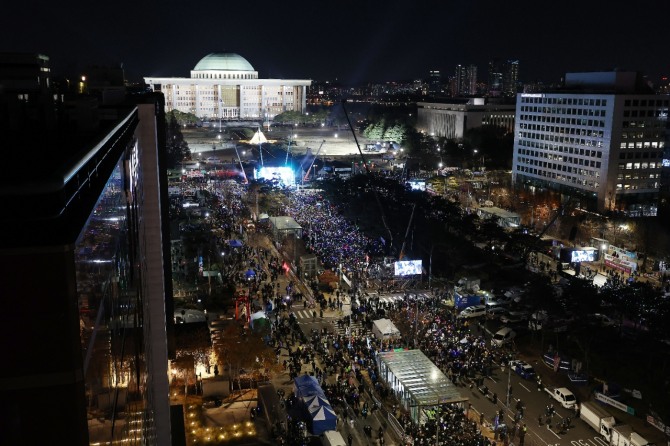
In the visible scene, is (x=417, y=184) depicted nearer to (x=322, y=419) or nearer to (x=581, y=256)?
(x=581, y=256)

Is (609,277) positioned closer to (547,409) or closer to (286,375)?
(547,409)

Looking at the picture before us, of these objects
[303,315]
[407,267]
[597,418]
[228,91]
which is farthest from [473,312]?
[228,91]

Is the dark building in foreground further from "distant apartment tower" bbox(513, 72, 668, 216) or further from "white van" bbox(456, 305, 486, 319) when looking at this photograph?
"distant apartment tower" bbox(513, 72, 668, 216)

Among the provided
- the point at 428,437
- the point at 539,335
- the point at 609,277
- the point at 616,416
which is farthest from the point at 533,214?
the point at 428,437

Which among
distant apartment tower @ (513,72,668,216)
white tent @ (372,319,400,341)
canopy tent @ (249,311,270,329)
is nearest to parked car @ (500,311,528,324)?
white tent @ (372,319,400,341)

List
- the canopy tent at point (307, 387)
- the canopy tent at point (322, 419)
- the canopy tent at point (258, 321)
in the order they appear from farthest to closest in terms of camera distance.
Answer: the canopy tent at point (258, 321) → the canopy tent at point (307, 387) → the canopy tent at point (322, 419)

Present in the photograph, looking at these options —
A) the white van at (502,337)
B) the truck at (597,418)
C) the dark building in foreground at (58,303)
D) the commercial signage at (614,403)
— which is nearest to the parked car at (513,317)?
the white van at (502,337)

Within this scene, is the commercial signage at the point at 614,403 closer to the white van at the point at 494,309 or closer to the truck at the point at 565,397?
the truck at the point at 565,397
